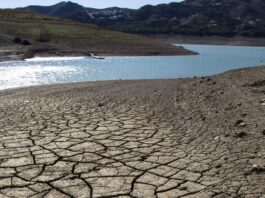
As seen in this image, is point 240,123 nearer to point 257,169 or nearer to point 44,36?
point 257,169

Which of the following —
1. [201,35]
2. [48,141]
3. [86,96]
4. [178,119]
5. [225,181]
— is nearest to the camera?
[225,181]

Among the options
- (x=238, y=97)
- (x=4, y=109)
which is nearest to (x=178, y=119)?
(x=238, y=97)

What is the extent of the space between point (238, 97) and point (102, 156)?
626 cm

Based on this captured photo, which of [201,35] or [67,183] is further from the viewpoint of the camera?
[201,35]

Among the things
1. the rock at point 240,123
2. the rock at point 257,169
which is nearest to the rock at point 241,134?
the rock at point 240,123

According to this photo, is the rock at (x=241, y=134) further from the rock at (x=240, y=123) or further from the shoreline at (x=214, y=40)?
the shoreline at (x=214, y=40)

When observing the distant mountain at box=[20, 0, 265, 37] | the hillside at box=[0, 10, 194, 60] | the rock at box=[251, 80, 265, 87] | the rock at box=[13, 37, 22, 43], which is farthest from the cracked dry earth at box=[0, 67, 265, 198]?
the distant mountain at box=[20, 0, 265, 37]

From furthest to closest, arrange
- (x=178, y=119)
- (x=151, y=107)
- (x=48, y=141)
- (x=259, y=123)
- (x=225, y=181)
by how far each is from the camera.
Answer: (x=151, y=107), (x=178, y=119), (x=259, y=123), (x=48, y=141), (x=225, y=181)

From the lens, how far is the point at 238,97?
12375 millimetres

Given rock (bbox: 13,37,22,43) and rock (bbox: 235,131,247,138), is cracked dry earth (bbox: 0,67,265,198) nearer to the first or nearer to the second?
rock (bbox: 235,131,247,138)

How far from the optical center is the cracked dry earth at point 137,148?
19.2 feet

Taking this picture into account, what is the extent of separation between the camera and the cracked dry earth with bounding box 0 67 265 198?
5840mm

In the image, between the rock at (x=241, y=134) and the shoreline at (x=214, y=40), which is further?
the shoreline at (x=214, y=40)

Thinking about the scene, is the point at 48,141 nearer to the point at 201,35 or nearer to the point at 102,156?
the point at 102,156
